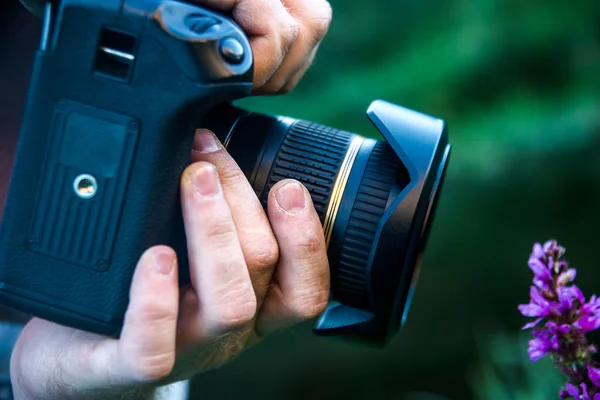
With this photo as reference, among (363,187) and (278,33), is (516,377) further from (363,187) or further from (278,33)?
(278,33)

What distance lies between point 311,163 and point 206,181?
140mm

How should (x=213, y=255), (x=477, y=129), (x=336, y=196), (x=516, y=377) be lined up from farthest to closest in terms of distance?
(x=477, y=129), (x=516, y=377), (x=336, y=196), (x=213, y=255)

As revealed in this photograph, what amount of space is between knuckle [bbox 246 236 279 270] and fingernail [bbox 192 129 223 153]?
85 millimetres

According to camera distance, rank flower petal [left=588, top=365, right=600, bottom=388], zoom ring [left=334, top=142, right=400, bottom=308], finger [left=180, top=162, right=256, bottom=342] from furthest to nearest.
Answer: zoom ring [left=334, top=142, right=400, bottom=308] < finger [left=180, top=162, right=256, bottom=342] < flower petal [left=588, top=365, right=600, bottom=388]

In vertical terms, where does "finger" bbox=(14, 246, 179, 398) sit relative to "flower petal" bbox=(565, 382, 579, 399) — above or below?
below

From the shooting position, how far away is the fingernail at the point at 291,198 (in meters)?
0.73

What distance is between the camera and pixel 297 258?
2.42ft

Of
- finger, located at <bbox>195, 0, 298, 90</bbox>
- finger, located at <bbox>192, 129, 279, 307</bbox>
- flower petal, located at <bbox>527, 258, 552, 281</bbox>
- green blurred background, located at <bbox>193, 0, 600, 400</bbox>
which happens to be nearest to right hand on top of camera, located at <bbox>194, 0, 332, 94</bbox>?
finger, located at <bbox>195, 0, 298, 90</bbox>

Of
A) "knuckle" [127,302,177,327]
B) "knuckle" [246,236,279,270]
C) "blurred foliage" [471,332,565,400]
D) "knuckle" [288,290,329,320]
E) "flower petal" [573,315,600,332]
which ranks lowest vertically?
"blurred foliage" [471,332,565,400]

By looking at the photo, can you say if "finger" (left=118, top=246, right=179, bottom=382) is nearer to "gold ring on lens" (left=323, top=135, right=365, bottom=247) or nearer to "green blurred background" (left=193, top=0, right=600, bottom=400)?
"gold ring on lens" (left=323, top=135, right=365, bottom=247)

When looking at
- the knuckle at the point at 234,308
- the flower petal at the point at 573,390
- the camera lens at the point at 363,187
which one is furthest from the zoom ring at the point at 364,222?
the flower petal at the point at 573,390

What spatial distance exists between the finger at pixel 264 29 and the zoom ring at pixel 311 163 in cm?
6

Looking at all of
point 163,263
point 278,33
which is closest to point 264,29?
point 278,33

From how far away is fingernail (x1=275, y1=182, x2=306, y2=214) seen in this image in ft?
2.39
